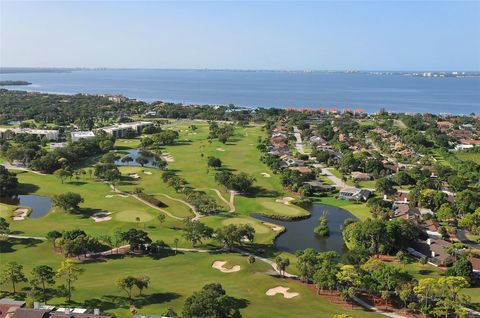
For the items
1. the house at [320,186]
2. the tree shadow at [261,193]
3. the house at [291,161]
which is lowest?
the tree shadow at [261,193]

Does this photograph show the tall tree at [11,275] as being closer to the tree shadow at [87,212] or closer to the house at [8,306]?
the house at [8,306]

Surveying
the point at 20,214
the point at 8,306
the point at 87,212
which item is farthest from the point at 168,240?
the point at 20,214

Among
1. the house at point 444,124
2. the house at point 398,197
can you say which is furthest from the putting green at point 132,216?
the house at point 444,124

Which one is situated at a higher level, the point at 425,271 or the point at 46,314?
the point at 46,314

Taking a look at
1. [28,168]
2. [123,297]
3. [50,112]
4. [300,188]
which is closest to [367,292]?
[123,297]

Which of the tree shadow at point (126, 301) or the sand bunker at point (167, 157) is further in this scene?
the sand bunker at point (167, 157)

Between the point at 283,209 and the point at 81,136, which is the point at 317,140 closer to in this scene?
the point at 283,209

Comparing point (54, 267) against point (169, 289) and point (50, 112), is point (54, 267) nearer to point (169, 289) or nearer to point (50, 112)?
point (169, 289)

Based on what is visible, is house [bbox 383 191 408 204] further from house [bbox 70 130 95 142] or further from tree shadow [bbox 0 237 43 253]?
house [bbox 70 130 95 142]
